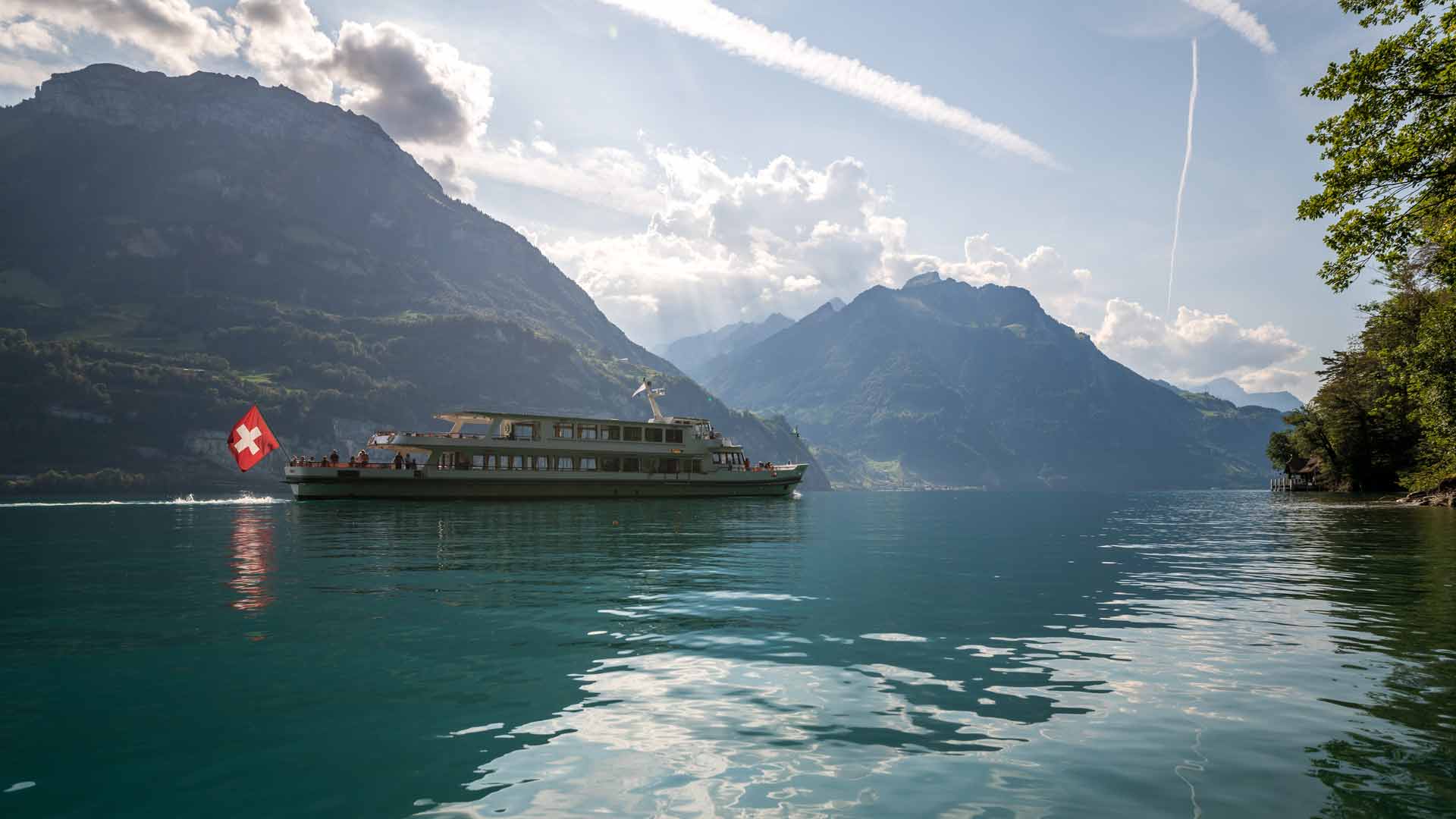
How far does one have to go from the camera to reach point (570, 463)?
2625 inches

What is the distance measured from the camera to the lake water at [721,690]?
248 inches

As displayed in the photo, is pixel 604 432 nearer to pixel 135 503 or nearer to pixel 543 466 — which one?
pixel 543 466

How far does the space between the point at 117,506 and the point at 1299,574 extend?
7558cm

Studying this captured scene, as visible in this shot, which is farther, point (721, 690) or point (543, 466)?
point (543, 466)

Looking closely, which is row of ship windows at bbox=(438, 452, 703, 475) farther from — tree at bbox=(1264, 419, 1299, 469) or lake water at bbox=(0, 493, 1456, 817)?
tree at bbox=(1264, 419, 1299, 469)

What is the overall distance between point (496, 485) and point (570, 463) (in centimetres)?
690

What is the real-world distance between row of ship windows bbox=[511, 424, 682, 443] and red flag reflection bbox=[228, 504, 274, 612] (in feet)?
76.5

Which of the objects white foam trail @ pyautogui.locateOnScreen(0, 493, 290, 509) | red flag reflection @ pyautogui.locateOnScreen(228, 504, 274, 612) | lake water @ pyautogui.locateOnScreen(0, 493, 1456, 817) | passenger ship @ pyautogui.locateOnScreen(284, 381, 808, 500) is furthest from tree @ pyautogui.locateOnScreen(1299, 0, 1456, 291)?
white foam trail @ pyautogui.locateOnScreen(0, 493, 290, 509)

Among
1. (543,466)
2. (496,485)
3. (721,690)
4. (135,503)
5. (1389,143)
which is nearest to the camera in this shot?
(721,690)

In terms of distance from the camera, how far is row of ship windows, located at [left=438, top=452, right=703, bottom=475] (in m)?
62.4

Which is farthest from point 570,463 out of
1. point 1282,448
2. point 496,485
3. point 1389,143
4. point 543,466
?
point 1282,448

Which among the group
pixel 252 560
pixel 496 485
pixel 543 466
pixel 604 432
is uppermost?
pixel 604 432

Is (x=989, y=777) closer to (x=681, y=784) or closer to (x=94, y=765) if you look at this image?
(x=681, y=784)

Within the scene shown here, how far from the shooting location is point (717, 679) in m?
9.91
